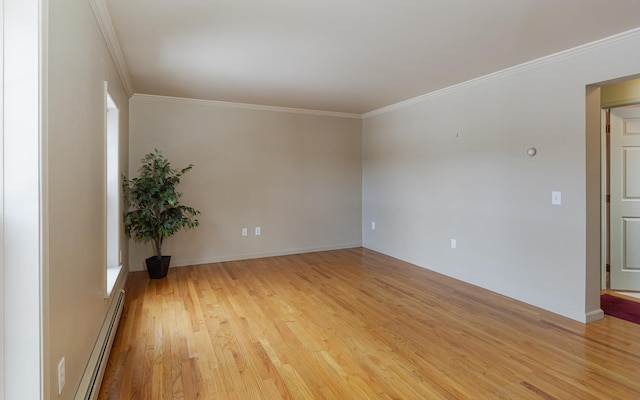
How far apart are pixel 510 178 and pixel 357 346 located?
93.1 inches

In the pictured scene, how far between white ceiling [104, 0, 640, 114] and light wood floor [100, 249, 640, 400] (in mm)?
2351

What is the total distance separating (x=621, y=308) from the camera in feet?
10.6

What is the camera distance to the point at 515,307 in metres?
3.25

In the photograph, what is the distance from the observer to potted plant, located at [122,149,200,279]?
396 centimetres

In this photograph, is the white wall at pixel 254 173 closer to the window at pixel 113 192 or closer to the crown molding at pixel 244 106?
the crown molding at pixel 244 106

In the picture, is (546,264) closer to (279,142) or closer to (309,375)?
(309,375)

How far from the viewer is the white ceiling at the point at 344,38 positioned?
224cm

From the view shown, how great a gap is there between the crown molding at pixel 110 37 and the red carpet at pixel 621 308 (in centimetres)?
476

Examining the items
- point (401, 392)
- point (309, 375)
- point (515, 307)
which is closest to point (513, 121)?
point (515, 307)

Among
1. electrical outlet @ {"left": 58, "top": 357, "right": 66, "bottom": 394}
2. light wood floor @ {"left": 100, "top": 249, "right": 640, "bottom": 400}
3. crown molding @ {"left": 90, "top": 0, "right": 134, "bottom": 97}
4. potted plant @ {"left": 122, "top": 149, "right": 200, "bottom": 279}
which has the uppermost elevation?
crown molding @ {"left": 90, "top": 0, "right": 134, "bottom": 97}

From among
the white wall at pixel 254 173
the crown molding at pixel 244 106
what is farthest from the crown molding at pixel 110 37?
the white wall at pixel 254 173

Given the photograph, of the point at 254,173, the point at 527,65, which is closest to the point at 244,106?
the point at 254,173

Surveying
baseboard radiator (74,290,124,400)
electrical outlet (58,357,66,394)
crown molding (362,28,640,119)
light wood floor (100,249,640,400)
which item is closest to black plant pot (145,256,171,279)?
light wood floor (100,249,640,400)

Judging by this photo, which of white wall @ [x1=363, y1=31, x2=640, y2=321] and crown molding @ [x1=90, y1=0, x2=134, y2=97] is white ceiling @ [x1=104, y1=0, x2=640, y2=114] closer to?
crown molding @ [x1=90, y1=0, x2=134, y2=97]
